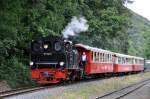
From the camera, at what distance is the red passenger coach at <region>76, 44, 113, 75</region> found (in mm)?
35062

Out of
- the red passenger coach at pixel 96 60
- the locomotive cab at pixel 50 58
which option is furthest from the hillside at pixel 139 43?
the locomotive cab at pixel 50 58

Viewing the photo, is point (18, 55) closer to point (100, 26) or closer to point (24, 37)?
point (24, 37)

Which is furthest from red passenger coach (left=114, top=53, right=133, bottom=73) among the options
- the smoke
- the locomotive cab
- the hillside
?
the hillside

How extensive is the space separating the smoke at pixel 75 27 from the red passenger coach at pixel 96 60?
8.01ft

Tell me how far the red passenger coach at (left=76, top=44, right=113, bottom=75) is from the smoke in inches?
96.1

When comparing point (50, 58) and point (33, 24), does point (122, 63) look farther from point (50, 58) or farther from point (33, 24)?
point (50, 58)

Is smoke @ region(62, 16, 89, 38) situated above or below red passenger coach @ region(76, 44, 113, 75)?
above

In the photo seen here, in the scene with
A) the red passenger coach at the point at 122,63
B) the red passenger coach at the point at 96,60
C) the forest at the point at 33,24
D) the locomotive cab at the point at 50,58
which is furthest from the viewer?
the red passenger coach at the point at 122,63

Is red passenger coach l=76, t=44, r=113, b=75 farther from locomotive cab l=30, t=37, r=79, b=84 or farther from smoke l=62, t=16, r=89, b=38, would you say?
locomotive cab l=30, t=37, r=79, b=84

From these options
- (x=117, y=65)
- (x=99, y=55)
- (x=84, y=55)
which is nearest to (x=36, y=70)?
(x=84, y=55)

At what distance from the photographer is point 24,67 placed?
3234 centimetres

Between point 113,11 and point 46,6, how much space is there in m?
16.9

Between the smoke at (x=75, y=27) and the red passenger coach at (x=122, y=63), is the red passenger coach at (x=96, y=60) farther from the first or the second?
the red passenger coach at (x=122, y=63)

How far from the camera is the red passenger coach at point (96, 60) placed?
35.1 meters
